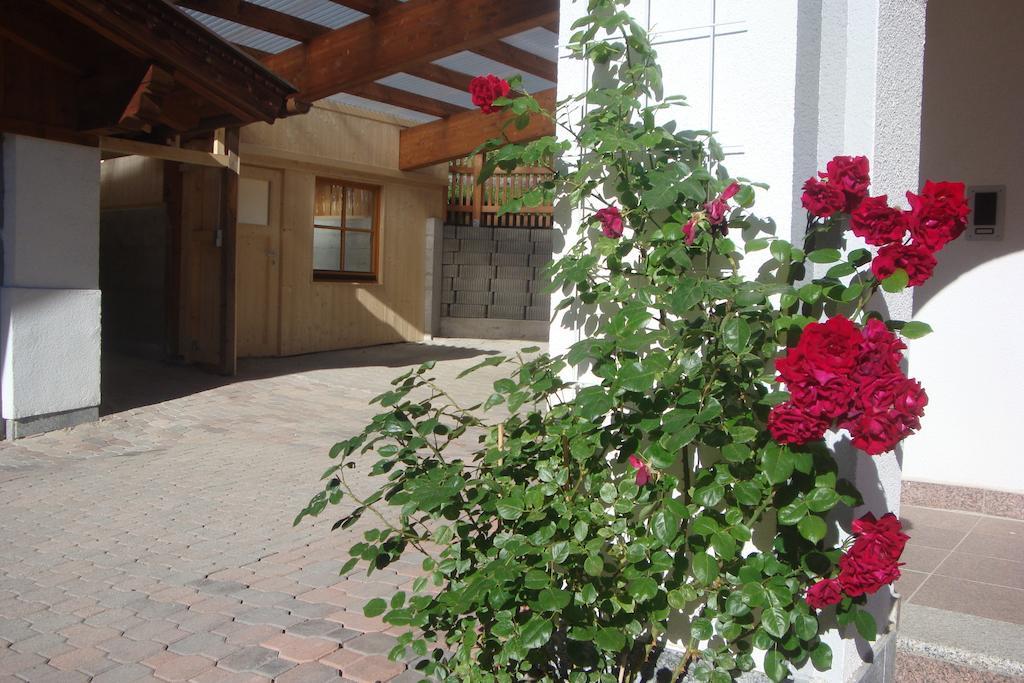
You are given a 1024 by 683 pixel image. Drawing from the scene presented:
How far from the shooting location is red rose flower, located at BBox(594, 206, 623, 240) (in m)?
2.47

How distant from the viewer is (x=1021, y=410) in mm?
5230

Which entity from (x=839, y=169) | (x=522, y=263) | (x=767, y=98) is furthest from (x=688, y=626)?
(x=522, y=263)

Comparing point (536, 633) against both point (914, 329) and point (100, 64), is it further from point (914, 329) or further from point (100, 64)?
point (100, 64)

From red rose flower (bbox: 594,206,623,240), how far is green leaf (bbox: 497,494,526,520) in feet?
2.44

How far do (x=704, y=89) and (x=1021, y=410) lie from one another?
3.70 metres

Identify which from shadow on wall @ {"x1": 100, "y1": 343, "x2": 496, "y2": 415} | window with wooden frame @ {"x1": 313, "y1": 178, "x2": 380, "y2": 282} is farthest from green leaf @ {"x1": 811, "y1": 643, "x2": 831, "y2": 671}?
window with wooden frame @ {"x1": 313, "y1": 178, "x2": 380, "y2": 282}

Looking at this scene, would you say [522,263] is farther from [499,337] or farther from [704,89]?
[704,89]

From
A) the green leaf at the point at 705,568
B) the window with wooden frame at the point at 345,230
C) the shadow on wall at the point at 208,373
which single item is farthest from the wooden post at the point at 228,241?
the green leaf at the point at 705,568

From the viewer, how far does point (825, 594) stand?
2.12 m

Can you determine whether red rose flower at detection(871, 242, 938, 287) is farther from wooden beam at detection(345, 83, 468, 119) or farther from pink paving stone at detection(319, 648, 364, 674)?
wooden beam at detection(345, 83, 468, 119)

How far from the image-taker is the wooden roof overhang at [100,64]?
6812 mm

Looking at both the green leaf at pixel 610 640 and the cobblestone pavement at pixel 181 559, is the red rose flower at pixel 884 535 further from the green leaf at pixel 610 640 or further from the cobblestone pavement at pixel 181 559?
the cobblestone pavement at pixel 181 559

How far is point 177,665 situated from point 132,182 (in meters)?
9.96

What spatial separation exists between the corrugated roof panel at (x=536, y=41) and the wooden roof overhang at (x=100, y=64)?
3.02 metres
